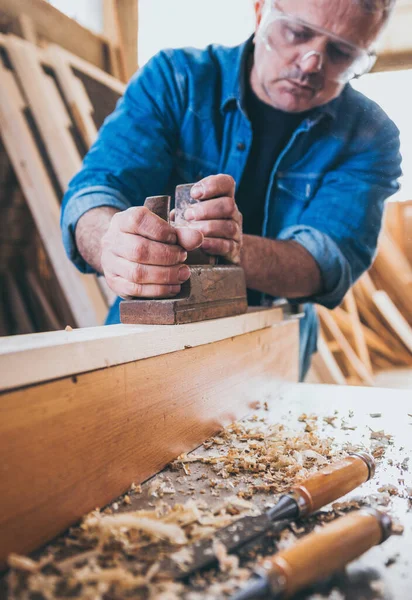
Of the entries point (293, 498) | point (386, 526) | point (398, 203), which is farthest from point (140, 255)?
point (398, 203)

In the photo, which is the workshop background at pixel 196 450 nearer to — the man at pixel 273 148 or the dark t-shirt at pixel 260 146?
the man at pixel 273 148

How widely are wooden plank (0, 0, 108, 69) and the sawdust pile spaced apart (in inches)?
98.3

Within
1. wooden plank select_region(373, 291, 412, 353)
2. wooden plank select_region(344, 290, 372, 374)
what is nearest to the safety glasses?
wooden plank select_region(373, 291, 412, 353)

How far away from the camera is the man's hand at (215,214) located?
3.87ft

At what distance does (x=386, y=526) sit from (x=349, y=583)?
90 millimetres

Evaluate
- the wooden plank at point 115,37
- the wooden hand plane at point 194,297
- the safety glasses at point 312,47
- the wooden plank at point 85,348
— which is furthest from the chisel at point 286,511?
the wooden plank at point 115,37

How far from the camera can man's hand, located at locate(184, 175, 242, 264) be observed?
1.18m

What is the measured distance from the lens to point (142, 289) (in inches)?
42.3

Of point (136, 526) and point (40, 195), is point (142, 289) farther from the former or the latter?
point (40, 195)

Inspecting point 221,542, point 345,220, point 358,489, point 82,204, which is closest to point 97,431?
point 221,542

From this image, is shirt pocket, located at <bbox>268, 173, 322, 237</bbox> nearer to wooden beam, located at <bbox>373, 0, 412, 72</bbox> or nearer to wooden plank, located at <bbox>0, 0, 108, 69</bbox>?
wooden beam, located at <bbox>373, 0, 412, 72</bbox>

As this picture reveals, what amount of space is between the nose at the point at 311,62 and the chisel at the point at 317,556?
1.33 metres

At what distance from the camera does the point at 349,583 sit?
594mm

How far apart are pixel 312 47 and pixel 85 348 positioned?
1227 millimetres
